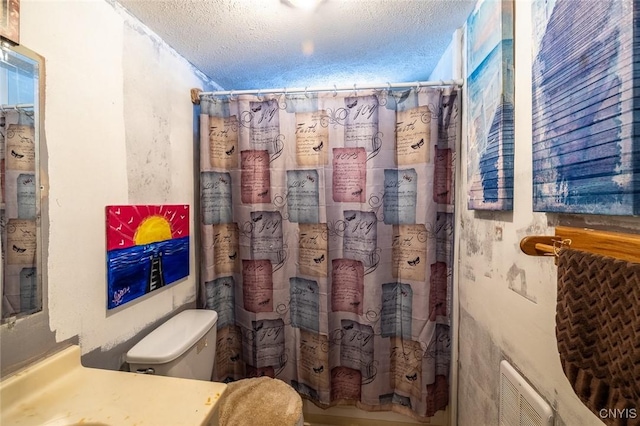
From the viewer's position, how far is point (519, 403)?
79 cm

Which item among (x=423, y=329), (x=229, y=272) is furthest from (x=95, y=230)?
(x=423, y=329)

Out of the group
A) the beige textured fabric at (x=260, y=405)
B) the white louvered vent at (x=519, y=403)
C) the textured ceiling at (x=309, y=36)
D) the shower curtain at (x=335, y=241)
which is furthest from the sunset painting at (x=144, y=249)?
the white louvered vent at (x=519, y=403)

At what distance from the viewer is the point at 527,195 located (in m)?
0.77

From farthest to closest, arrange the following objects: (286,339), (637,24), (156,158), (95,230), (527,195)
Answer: (286,339) → (156,158) → (95,230) → (527,195) → (637,24)

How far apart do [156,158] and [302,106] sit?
81cm

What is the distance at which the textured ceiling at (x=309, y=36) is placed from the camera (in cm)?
108

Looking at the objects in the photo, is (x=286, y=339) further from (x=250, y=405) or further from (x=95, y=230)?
(x=95, y=230)

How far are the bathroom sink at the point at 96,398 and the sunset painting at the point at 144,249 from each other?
0.85 ft

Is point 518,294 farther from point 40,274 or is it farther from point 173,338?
point 40,274

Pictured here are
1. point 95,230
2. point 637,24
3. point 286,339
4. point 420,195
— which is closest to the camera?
point 637,24

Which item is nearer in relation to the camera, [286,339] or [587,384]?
[587,384]

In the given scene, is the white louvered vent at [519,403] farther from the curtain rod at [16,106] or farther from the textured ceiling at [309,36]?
the curtain rod at [16,106]

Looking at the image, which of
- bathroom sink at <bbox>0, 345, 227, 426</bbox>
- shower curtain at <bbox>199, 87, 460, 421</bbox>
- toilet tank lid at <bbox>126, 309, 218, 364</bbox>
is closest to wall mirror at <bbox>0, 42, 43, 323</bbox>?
bathroom sink at <bbox>0, 345, 227, 426</bbox>

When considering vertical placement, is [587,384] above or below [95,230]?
below
